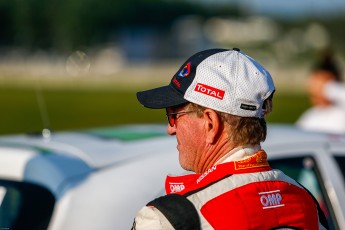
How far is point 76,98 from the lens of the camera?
3288 cm

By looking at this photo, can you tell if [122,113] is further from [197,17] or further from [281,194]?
[197,17]

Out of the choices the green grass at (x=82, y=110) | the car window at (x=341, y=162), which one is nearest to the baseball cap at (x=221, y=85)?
the car window at (x=341, y=162)

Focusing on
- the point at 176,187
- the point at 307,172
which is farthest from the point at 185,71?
the point at 307,172

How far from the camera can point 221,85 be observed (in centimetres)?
228

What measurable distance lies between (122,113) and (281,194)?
23239 millimetres

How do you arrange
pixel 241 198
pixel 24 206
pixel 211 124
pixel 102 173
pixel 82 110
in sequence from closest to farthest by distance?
pixel 241 198
pixel 211 124
pixel 24 206
pixel 102 173
pixel 82 110

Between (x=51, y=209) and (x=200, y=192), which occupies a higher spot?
(x=51, y=209)

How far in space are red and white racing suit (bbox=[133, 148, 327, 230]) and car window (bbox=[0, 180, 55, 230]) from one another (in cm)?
67

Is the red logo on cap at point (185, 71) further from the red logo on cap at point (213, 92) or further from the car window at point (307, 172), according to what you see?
the car window at point (307, 172)

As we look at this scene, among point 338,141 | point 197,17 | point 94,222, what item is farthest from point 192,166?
point 197,17

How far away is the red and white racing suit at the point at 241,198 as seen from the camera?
215 centimetres

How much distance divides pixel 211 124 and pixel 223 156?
97 millimetres

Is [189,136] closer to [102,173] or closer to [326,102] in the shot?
[102,173]

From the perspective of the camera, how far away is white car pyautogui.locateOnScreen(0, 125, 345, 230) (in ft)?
9.39
